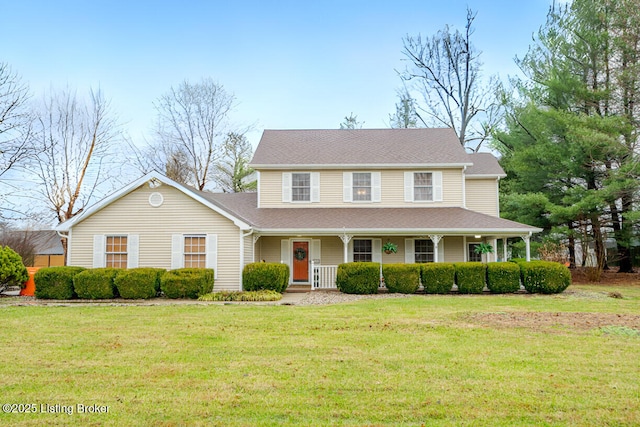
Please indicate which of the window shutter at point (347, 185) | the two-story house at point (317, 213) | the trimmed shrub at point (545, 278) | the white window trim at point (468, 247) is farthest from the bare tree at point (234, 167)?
the trimmed shrub at point (545, 278)

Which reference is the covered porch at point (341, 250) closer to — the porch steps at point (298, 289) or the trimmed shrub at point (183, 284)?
the porch steps at point (298, 289)

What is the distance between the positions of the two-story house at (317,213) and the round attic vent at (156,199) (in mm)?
48

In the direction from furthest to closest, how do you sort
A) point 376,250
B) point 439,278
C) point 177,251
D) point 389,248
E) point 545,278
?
1. point 376,250
2. point 389,248
3. point 177,251
4. point 439,278
5. point 545,278

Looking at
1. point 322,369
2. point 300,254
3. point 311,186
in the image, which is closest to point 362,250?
point 300,254

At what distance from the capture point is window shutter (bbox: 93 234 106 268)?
15000 mm

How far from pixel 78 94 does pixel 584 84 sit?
25935 millimetres

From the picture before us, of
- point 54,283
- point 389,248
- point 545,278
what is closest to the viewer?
point 54,283

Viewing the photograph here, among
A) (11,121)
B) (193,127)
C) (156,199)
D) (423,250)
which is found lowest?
(423,250)

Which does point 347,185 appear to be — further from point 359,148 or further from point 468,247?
point 468,247

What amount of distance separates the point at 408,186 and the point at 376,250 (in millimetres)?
3049

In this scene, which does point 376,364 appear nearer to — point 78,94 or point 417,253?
point 417,253

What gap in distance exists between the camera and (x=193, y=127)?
1230 inches

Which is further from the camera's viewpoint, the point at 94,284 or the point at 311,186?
the point at 311,186

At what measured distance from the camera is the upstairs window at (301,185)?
18.7m
